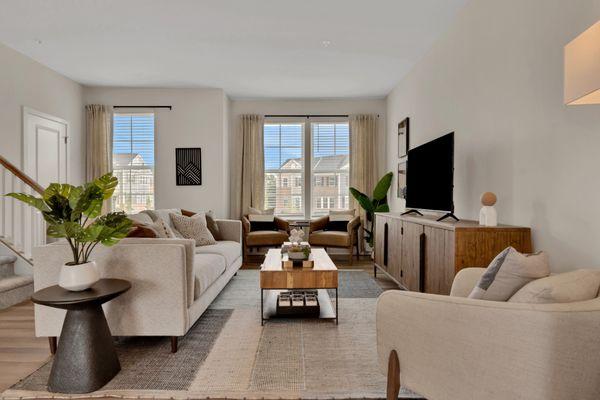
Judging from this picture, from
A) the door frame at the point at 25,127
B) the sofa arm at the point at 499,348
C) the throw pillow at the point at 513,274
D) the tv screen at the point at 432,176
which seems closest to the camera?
the sofa arm at the point at 499,348

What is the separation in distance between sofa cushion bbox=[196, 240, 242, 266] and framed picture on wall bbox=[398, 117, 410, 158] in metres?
2.70

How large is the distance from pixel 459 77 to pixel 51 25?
4060mm

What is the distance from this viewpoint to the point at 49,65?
16.1 feet

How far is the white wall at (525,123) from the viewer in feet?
6.40

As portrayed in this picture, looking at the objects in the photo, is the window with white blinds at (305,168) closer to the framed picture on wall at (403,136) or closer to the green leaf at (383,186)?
the green leaf at (383,186)

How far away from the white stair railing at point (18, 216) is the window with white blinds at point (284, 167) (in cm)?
340

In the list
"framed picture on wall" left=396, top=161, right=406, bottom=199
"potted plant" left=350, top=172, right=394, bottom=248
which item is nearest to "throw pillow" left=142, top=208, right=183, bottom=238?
"potted plant" left=350, top=172, right=394, bottom=248

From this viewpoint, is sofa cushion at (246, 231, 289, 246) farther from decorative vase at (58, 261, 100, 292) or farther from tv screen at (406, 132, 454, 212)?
decorative vase at (58, 261, 100, 292)

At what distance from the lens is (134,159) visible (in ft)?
19.8

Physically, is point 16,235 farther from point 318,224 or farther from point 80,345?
point 318,224

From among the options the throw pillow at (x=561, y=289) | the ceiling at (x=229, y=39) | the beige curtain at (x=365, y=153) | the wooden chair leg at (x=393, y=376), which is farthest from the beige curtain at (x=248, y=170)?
the throw pillow at (x=561, y=289)

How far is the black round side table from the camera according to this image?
1.93m

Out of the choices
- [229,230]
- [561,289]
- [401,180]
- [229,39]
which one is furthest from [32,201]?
[401,180]

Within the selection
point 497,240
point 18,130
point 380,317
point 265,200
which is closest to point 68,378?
point 380,317
